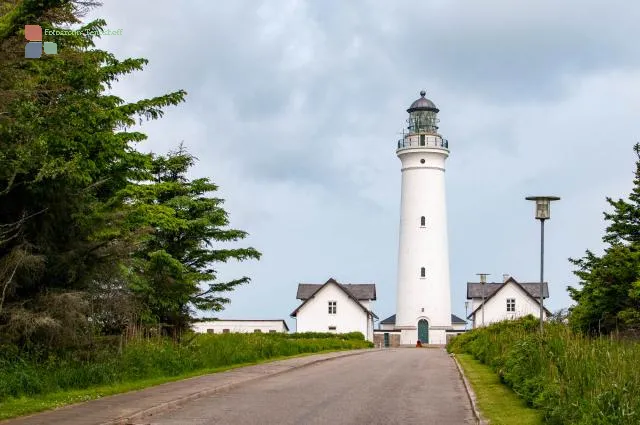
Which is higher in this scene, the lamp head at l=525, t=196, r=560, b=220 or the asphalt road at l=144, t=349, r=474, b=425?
the lamp head at l=525, t=196, r=560, b=220

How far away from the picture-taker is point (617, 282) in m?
36.0

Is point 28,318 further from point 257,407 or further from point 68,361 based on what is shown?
point 257,407

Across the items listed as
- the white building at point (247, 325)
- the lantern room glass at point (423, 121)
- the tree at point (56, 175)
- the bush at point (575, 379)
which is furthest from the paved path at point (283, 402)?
the white building at point (247, 325)

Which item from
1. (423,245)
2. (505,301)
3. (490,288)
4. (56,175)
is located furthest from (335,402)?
(490,288)

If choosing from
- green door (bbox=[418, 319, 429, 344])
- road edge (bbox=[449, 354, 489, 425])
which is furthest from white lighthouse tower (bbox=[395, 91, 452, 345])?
road edge (bbox=[449, 354, 489, 425])

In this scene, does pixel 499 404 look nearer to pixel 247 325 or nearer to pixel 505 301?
pixel 247 325

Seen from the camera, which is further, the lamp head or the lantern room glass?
the lantern room glass

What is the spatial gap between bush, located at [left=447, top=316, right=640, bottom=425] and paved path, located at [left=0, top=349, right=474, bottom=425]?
1.36m

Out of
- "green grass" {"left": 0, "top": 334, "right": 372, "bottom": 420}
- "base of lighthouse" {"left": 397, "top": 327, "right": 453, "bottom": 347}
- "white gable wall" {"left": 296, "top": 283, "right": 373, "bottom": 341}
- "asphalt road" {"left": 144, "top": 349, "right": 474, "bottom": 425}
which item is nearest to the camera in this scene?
"asphalt road" {"left": 144, "top": 349, "right": 474, "bottom": 425}

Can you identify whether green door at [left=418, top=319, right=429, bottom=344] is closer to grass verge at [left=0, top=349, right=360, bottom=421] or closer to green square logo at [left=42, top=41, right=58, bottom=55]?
grass verge at [left=0, top=349, right=360, bottom=421]

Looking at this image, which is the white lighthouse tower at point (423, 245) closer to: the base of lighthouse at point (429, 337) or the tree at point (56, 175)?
the base of lighthouse at point (429, 337)

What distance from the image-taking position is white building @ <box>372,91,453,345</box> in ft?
234

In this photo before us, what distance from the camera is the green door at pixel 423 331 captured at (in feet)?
238

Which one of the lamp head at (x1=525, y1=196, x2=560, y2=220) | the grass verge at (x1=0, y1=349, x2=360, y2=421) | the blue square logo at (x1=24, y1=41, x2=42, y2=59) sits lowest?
the grass verge at (x1=0, y1=349, x2=360, y2=421)
